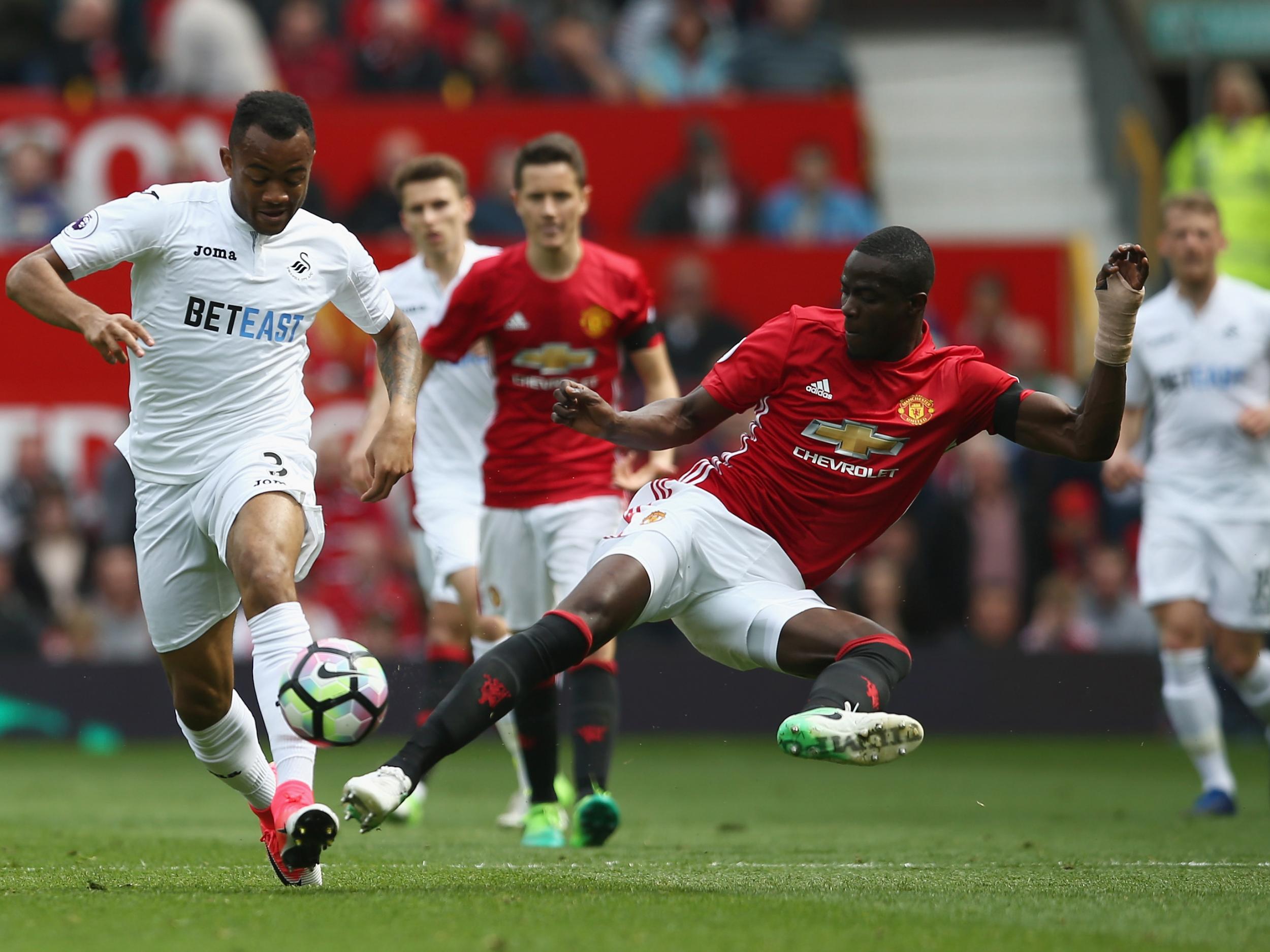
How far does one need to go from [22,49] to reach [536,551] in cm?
1128

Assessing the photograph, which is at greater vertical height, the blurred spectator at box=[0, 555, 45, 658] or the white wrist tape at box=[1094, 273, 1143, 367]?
the white wrist tape at box=[1094, 273, 1143, 367]

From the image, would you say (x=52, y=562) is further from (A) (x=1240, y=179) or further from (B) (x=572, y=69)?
(A) (x=1240, y=179)

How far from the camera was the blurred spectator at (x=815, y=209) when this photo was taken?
16156 millimetres

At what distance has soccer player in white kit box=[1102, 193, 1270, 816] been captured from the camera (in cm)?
985

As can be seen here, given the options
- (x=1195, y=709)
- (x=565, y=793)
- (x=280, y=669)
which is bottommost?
(x=565, y=793)

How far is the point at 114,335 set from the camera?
5785 millimetres

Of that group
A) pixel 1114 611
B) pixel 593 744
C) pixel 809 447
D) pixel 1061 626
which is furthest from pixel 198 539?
pixel 1114 611

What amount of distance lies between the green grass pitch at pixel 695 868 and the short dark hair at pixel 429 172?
10.6 feet

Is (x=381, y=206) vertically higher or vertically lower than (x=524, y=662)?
higher

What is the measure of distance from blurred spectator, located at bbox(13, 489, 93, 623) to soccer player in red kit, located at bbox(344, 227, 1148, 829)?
882cm

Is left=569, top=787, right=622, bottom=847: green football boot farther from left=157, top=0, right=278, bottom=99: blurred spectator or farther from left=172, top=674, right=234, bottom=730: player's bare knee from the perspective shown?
left=157, top=0, right=278, bottom=99: blurred spectator

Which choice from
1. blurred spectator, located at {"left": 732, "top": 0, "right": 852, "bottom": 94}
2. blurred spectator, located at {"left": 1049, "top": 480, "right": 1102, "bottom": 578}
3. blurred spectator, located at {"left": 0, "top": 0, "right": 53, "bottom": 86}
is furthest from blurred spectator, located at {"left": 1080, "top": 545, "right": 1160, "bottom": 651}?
blurred spectator, located at {"left": 0, "top": 0, "right": 53, "bottom": 86}

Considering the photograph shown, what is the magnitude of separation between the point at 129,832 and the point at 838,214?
9576mm

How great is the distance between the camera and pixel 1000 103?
20484mm
